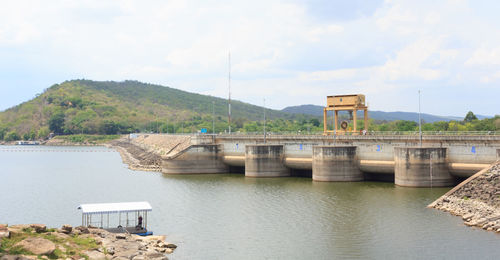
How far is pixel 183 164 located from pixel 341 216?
37.8 metres

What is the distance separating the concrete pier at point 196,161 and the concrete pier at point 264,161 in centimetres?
852

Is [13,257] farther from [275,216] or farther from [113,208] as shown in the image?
[275,216]

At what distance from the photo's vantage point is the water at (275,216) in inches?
1238

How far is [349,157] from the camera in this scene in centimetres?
6138

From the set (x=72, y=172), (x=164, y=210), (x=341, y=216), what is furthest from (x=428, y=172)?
(x=72, y=172)

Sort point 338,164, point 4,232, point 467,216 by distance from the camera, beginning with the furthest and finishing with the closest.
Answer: point 338,164 → point 467,216 → point 4,232

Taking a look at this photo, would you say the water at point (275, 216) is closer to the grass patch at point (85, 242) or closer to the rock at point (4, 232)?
the grass patch at point (85, 242)

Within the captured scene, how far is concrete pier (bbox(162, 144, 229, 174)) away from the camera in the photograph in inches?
2916

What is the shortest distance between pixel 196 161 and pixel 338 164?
2468 cm

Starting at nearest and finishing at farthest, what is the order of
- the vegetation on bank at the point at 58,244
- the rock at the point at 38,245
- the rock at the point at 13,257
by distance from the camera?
the rock at the point at 13,257
the vegetation on bank at the point at 58,244
the rock at the point at 38,245

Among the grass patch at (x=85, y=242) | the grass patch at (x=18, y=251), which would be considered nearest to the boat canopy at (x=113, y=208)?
the grass patch at (x=85, y=242)

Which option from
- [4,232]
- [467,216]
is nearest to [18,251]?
[4,232]

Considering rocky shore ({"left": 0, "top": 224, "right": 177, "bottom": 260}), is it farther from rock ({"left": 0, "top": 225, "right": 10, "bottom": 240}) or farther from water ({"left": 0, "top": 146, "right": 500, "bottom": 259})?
water ({"left": 0, "top": 146, "right": 500, "bottom": 259})

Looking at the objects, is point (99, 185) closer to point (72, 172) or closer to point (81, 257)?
point (72, 172)
